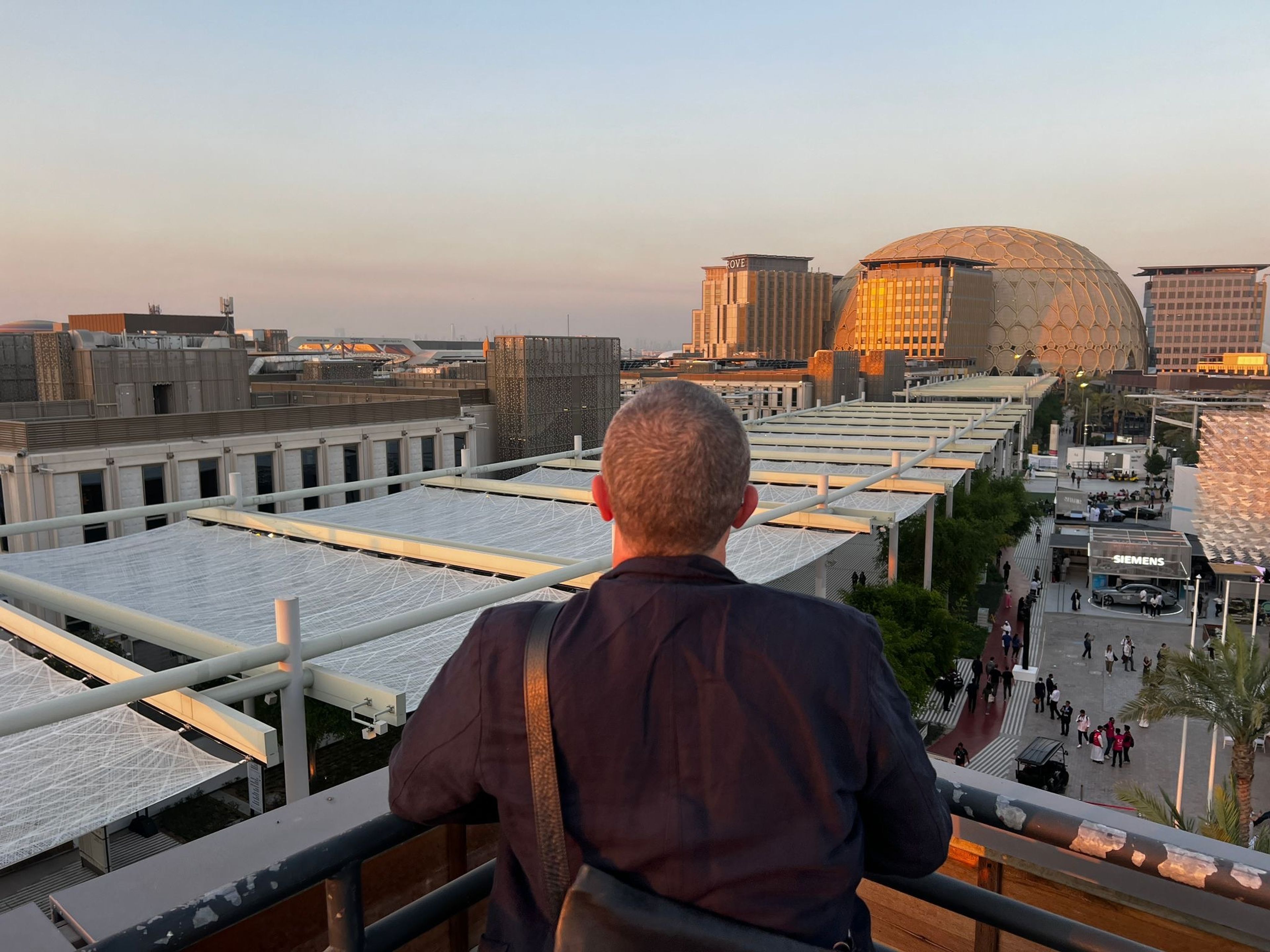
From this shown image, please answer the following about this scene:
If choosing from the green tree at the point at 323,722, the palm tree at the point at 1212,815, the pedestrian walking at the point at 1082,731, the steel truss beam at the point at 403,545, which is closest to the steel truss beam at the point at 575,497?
the steel truss beam at the point at 403,545

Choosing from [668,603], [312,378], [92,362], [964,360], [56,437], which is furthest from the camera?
[964,360]

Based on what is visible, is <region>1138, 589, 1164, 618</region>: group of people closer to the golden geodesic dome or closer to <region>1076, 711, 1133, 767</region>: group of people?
<region>1076, 711, 1133, 767</region>: group of people

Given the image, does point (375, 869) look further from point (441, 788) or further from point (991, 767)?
point (991, 767)

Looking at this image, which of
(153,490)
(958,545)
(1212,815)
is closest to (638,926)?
(1212,815)

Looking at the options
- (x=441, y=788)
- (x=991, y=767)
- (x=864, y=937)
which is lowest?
(x=991, y=767)

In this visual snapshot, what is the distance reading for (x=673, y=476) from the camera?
1642mm

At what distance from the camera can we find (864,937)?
5.41 ft

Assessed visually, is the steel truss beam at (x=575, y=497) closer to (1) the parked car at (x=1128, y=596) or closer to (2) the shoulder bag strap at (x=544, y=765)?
(2) the shoulder bag strap at (x=544, y=765)

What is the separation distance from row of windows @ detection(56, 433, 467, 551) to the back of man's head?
16697mm

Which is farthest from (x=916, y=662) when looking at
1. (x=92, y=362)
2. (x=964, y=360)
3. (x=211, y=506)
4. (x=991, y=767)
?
(x=964, y=360)

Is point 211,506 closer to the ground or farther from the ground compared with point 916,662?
farther from the ground

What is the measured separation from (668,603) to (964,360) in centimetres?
11268

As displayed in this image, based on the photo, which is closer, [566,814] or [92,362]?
[566,814]

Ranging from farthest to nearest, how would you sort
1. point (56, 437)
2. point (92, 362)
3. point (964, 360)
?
point (964, 360)
point (92, 362)
point (56, 437)
